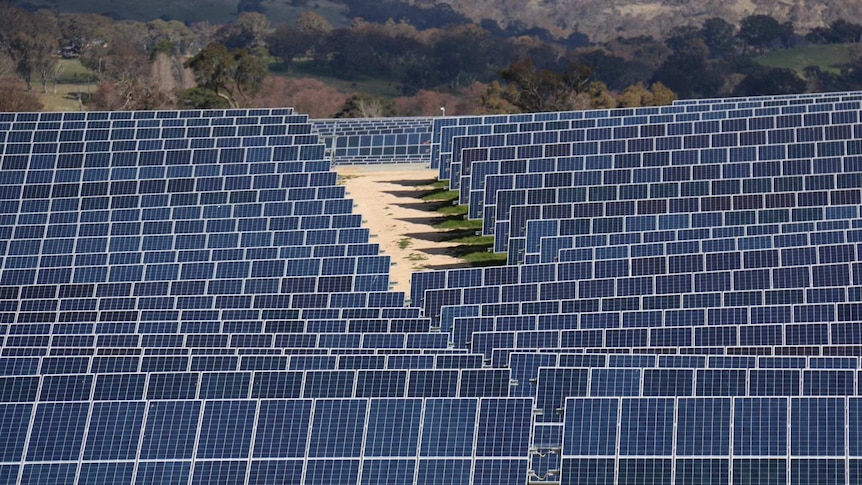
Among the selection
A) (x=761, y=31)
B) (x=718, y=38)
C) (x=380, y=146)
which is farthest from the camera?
(x=718, y=38)

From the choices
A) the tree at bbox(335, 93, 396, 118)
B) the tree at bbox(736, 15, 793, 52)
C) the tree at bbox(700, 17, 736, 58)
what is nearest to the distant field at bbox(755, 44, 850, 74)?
the tree at bbox(736, 15, 793, 52)

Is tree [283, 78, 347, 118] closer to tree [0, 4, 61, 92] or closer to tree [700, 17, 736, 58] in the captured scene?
tree [0, 4, 61, 92]

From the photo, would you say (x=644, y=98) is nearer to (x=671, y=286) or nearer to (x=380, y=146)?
(x=380, y=146)

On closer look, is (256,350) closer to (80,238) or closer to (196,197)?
(80,238)

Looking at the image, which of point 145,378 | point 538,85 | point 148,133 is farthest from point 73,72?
point 145,378

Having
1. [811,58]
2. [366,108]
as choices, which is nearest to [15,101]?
[366,108]
